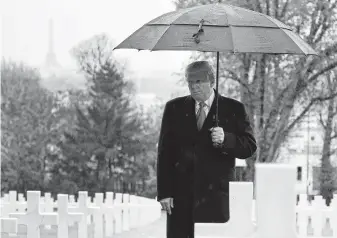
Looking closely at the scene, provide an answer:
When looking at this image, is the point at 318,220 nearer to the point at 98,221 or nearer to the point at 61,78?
the point at 98,221

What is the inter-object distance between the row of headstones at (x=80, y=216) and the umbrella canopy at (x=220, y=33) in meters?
5.92

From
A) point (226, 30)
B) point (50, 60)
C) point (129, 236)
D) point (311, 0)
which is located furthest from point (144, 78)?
point (226, 30)

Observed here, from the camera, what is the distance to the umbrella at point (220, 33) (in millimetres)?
7184

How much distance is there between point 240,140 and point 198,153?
1.04 ft

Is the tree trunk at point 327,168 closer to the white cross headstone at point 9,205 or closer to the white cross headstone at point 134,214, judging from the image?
the white cross headstone at point 134,214

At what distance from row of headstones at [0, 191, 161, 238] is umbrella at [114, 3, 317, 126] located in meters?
5.93

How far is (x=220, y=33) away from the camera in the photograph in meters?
7.25

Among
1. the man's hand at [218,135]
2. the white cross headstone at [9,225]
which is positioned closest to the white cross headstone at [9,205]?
the white cross headstone at [9,225]

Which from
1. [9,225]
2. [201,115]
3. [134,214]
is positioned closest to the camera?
[201,115]

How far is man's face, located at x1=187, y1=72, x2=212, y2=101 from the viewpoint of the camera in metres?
6.72

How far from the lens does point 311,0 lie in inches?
1136

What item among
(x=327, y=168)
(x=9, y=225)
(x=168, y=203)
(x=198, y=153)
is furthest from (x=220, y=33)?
(x=327, y=168)

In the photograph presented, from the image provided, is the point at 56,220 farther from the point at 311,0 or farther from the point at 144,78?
the point at 144,78

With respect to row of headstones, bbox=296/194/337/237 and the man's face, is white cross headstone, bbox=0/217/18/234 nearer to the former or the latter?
row of headstones, bbox=296/194/337/237
